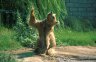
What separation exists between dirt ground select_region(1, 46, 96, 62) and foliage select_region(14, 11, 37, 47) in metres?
0.70

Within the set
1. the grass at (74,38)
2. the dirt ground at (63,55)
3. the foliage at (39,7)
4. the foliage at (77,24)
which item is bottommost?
the dirt ground at (63,55)

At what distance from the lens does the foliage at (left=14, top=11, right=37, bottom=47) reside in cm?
1033

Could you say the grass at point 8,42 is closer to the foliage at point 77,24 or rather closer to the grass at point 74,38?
the grass at point 74,38

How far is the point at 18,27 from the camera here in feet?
35.9

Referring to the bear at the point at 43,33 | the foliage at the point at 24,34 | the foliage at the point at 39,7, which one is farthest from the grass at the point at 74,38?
the bear at the point at 43,33

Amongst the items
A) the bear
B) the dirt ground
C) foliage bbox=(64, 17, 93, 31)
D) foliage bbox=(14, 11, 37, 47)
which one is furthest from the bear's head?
foliage bbox=(64, 17, 93, 31)

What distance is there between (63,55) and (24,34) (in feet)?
6.46

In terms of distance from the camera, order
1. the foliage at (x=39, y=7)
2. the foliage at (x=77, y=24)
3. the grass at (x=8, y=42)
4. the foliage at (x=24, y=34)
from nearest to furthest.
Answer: the grass at (x=8, y=42) < the foliage at (x=24, y=34) < the foliage at (x=39, y=7) < the foliage at (x=77, y=24)

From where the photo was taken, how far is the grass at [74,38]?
11.2m

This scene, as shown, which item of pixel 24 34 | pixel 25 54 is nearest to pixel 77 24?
pixel 24 34

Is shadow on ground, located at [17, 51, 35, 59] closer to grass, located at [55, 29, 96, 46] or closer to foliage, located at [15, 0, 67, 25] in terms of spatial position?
grass, located at [55, 29, 96, 46]

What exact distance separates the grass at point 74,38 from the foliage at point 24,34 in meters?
0.77

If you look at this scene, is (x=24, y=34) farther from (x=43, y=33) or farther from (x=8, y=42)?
(x=43, y=33)

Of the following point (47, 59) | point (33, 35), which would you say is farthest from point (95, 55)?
point (33, 35)
